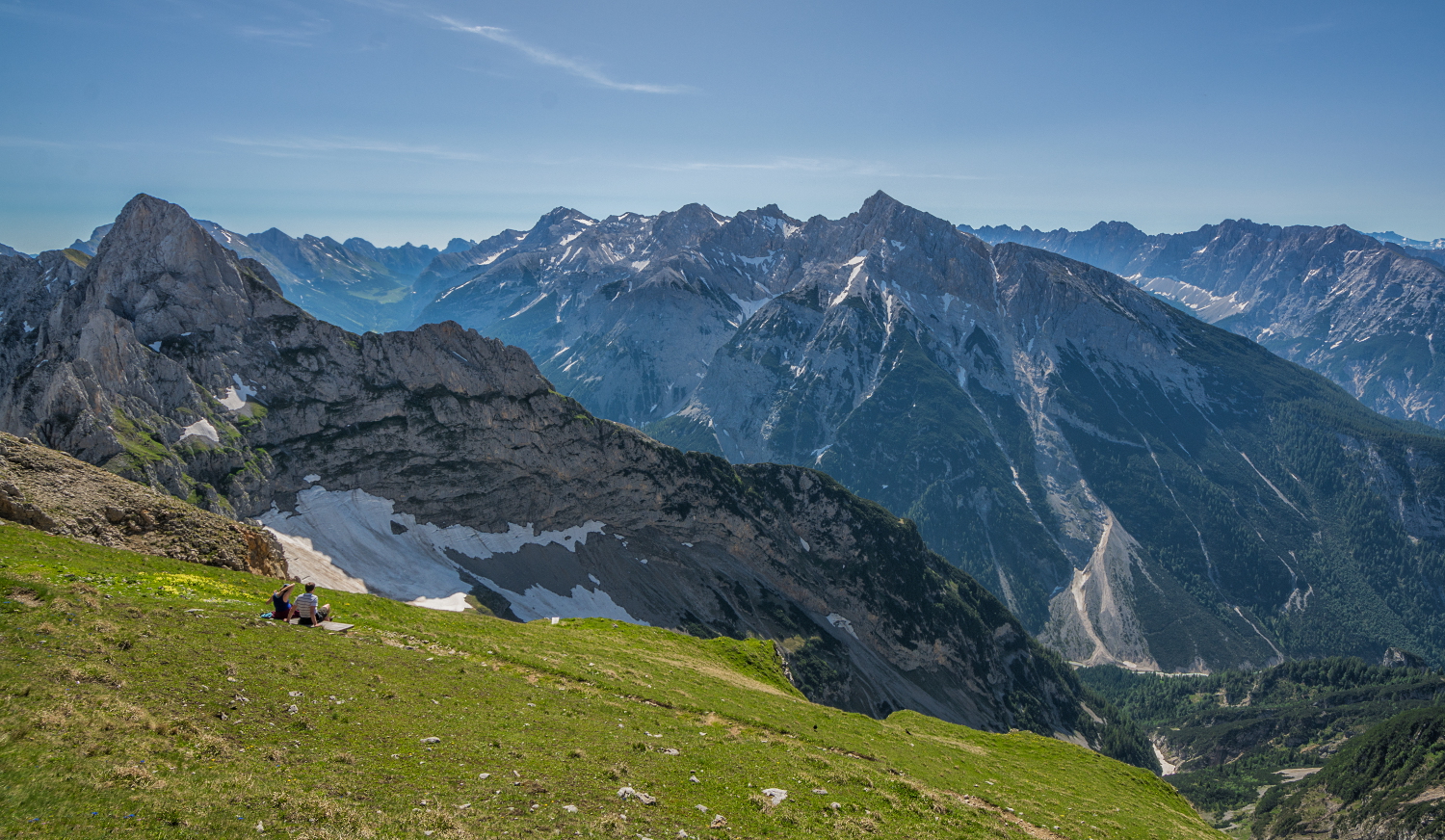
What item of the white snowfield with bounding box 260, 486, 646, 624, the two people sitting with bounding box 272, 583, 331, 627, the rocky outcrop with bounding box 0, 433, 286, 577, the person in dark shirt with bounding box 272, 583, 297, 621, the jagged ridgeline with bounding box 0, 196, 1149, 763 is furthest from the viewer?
the white snowfield with bounding box 260, 486, 646, 624

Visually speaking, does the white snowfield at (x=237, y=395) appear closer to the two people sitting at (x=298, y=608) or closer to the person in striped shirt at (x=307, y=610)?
the two people sitting at (x=298, y=608)

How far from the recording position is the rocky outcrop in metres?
49.6

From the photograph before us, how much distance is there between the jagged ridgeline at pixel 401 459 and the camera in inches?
4459

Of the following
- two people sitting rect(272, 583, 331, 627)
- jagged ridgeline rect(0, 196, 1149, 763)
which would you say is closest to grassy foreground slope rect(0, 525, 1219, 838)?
two people sitting rect(272, 583, 331, 627)

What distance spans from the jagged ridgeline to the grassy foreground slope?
73.6 meters

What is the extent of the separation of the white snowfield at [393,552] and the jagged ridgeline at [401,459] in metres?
0.42

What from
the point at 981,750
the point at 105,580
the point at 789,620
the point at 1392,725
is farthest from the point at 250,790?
the point at 1392,725

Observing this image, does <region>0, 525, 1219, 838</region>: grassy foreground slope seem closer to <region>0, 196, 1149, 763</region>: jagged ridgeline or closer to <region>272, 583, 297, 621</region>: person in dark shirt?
<region>272, 583, 297, 621</region>: person in dark shirt

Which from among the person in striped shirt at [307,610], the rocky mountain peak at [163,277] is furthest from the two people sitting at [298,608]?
the rocky mountain peak at [163,277]

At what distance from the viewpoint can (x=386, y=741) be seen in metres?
28.5

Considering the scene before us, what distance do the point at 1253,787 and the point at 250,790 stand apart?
252 m

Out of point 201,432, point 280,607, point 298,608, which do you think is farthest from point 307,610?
point 201,432

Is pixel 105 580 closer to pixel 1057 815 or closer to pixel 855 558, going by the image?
pixel 1057 815

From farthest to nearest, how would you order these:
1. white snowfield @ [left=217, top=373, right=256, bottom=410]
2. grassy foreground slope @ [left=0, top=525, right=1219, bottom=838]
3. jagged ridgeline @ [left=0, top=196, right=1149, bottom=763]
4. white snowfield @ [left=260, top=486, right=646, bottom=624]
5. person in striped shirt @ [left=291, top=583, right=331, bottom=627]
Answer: white snowfield @ [left=217, top=373, right=256, bottom=410], white snowfield @ [left=260, top=486, right=646, bottom=624], jagged ridgeline @ [left=0, top=196, right=1149, bottom=763], person in striped shirt @ [left=291, top=583, right=331, bottom=627], grassy foreground slope @ [left=0, top=525, right=1219, bottom=838]
